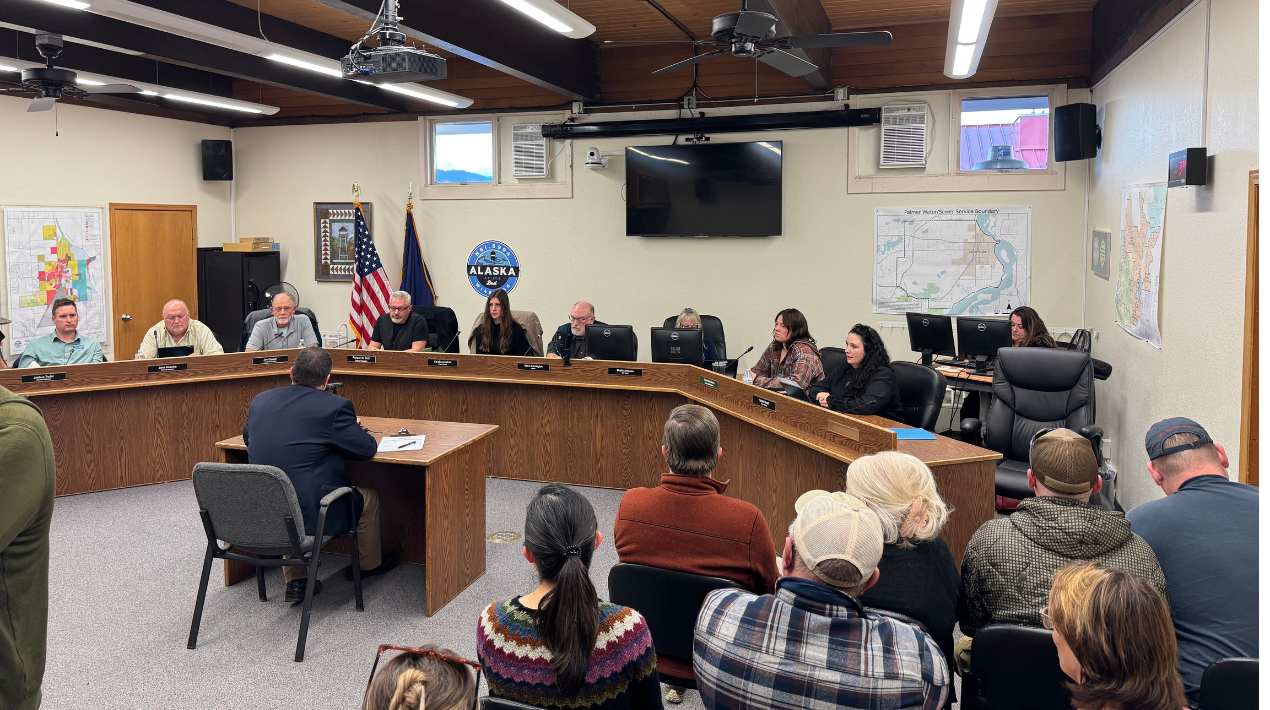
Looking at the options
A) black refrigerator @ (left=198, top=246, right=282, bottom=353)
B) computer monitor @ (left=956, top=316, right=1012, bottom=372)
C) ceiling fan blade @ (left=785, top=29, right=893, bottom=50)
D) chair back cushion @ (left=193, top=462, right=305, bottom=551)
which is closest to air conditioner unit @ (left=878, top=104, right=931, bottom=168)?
computer monitor @ (left=956, top=316, right=1012, bottom=372)

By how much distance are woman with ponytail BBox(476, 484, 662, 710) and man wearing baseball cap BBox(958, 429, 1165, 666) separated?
1.01 metres

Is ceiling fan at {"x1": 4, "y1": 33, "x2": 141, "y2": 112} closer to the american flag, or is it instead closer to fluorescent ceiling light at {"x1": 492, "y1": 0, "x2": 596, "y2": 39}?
the american flag

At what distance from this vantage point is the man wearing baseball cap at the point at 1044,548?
97.3 inches

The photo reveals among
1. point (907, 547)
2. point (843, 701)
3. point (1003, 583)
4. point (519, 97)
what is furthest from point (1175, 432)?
point (519, 97)

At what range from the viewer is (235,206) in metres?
10.8

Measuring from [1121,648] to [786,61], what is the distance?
14.4ft

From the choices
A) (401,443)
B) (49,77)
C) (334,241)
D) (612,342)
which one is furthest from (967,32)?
(334,241)

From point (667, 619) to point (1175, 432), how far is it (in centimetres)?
154

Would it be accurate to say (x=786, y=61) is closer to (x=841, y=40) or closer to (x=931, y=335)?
(x=841, y=40)

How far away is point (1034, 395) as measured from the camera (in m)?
5.31

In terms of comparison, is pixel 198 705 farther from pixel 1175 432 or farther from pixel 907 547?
pixel 1175 432

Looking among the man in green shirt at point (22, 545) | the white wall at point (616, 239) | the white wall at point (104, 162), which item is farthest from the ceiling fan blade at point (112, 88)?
the man in green shirt at point (22, 545)

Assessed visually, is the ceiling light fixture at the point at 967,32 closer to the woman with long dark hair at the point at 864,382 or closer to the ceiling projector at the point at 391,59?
the woman with long dark hair at the point at 864,382

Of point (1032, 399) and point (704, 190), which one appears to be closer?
point (1032, 399)
